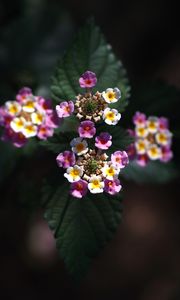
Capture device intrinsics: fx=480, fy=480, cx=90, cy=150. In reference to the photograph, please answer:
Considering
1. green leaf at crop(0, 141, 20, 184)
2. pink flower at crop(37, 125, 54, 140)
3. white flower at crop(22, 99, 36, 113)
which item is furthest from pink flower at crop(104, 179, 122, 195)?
green leaf at crop(0, 141, 20, 184)

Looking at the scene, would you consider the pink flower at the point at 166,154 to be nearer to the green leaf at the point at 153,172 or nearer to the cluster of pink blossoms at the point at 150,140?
the cluster of pink blossoms at the point at 150,140

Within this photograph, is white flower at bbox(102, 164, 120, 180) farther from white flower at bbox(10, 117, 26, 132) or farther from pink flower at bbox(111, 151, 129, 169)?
white flower at bbox(10, 117, 26, 132)

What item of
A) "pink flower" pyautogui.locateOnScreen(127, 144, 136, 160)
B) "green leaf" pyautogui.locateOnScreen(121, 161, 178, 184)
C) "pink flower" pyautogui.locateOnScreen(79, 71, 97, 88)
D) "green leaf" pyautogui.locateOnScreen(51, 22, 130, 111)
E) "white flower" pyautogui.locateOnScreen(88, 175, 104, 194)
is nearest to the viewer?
"white flower" pyautogui.locateOnScreen(88, 175, 104, 194)

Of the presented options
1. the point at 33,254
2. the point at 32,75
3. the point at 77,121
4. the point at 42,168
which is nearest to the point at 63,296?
the point at 33,254

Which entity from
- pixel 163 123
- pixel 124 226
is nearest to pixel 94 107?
pixel 163 123

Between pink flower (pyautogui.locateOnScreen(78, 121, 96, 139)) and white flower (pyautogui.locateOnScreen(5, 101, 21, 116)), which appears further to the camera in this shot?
white flower (pyautogui.locateOnScreen(5, 101, 21, 116))

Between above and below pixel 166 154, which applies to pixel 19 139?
below

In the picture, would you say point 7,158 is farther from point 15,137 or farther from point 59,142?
point 59,142
